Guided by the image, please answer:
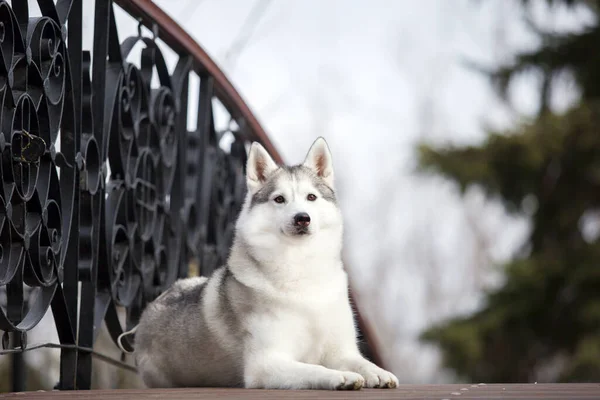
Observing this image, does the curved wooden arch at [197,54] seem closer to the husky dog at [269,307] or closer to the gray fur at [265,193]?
the husky dog at [269,307]

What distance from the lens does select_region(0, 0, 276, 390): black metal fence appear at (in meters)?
2.65

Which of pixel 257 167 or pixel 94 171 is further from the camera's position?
pixel 257 167

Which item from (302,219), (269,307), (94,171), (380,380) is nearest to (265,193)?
(302,219)

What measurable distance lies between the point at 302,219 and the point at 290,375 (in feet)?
2.20

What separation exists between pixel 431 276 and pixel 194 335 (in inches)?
824

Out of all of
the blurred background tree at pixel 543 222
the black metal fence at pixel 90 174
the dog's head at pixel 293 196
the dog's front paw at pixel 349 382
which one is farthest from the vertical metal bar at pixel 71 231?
the blurred background tree at pixel 543 222

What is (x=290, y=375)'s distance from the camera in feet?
10.2

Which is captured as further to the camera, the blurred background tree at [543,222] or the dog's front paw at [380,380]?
the blurred background tree at [543,222]

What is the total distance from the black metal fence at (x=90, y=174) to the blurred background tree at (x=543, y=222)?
6.46 m

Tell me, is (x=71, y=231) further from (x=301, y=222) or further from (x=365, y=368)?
(x=365, y=368)

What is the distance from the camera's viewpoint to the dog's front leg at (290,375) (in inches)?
111

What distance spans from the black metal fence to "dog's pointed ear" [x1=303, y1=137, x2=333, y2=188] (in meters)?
0.72

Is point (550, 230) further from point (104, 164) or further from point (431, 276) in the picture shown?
point (431, 276)

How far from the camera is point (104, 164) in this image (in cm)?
340
